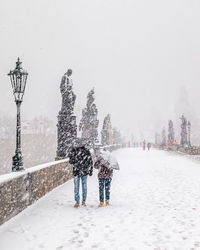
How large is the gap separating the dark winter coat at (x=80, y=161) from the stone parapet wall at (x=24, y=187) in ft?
3.45

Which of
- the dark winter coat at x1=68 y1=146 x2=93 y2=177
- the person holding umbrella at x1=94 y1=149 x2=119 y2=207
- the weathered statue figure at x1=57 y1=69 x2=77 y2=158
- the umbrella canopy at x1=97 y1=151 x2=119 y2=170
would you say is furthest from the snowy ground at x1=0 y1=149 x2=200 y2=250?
the weathered statue figure at x1=57 y1=69 x2=77 y2=158

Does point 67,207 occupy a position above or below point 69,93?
below

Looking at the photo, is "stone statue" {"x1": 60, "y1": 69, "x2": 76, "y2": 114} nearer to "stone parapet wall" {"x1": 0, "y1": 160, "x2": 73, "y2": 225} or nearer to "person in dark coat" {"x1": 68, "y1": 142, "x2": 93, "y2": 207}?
"stone parapet wall" {"x1": 0, "y1": 160, "x2": 73, "y2": 225}

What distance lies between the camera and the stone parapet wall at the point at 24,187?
6.02 m

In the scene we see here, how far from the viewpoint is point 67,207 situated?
775 cm

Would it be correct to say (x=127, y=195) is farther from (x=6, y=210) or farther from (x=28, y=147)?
(x=28, y=147)

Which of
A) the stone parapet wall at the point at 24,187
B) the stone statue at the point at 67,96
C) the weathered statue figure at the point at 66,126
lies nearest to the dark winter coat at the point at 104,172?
the stone parapet wall at the point at 24,187

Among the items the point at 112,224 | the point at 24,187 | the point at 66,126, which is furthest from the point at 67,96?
the point at 112,224

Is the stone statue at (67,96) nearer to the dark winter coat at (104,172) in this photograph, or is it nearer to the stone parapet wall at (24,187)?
the stone parapet wall at (24,187)

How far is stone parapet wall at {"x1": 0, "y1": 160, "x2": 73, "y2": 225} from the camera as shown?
19.7ft

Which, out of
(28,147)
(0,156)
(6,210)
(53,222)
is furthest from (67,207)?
(28,147)

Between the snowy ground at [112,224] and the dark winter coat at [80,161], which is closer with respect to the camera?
the snowy ground at [112,224]

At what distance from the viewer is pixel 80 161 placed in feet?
25.6

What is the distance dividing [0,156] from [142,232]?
71469 mm
